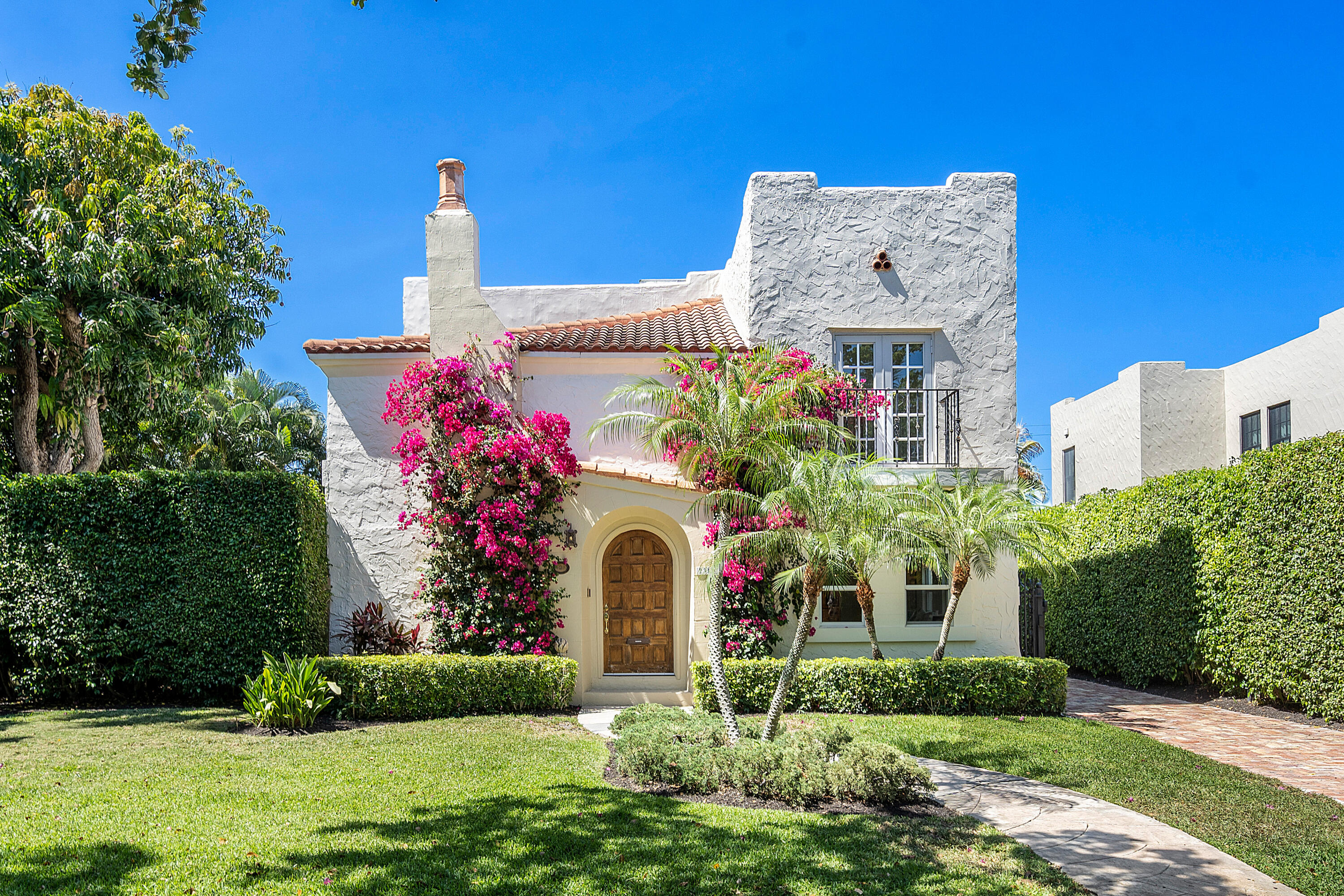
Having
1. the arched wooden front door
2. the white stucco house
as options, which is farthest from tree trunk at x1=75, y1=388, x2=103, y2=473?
the arched wooden front door

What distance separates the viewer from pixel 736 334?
14.0m

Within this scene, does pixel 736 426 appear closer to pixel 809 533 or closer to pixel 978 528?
pixel 809 533

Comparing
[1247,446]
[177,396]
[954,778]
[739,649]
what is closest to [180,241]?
[177,396]

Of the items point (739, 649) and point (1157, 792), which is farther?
point (739, 649)

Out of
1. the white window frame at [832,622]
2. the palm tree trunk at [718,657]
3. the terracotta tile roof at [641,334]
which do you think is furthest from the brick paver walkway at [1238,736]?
the terracotta tile roof at [641,334]

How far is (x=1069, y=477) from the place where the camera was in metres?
27.4

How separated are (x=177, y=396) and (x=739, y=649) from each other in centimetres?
1162

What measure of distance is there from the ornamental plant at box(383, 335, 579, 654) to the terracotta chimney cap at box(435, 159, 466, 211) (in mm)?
2855

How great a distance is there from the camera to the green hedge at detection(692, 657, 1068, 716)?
11055 millimetres

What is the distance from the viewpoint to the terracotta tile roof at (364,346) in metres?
12.6

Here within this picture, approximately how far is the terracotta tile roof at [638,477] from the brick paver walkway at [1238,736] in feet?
22.8

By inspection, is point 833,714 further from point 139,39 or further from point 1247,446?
A: point 1247,446

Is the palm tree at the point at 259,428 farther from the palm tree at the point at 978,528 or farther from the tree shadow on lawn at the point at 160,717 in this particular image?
the palm tree at the point at 978,528

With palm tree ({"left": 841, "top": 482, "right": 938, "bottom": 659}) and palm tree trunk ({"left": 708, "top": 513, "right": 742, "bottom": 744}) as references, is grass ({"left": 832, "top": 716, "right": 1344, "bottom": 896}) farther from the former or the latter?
palm tree trunk ({"left": 708, "top": 513, "right": 742, "bottom": 744})
